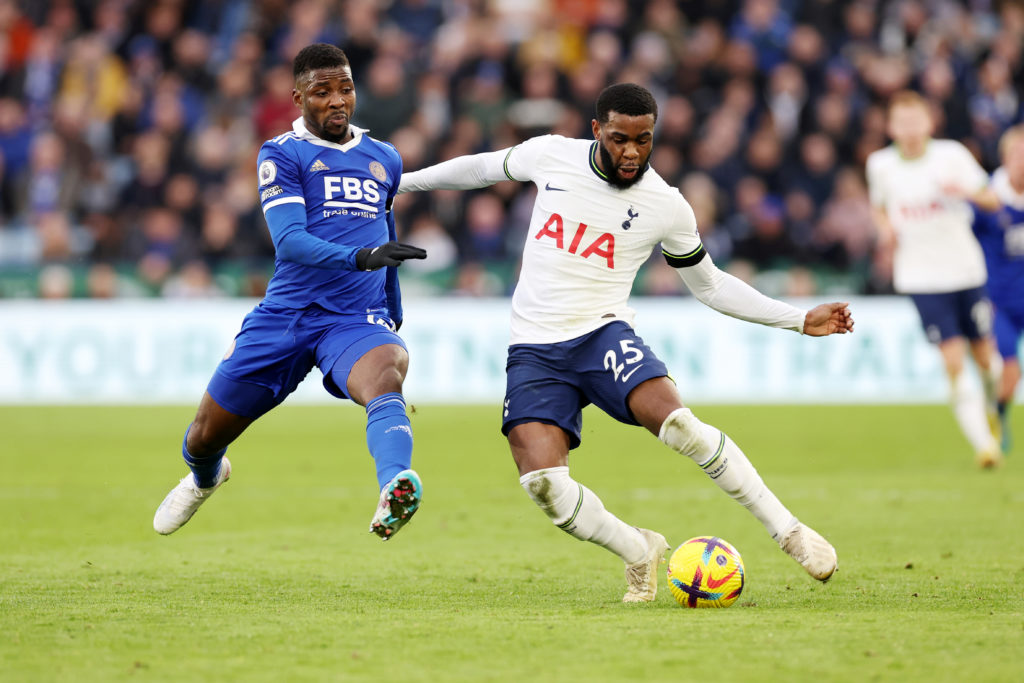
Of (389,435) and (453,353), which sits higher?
(389,435)

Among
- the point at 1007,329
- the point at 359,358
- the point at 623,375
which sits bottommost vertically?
the point at 359,358

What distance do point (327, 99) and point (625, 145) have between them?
147 centimetres

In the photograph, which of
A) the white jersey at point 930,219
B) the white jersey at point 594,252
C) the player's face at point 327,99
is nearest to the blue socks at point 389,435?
the white jersey at point 594,252

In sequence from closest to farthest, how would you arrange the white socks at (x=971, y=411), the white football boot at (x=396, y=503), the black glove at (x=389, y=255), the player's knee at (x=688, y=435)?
the white football boot at (x=396, y=503)
the black glove at (x=389, y=255)
the player's knee at (x=688, y=435)
the white socks at (x=971, y=411)

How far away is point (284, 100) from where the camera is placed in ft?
63.6

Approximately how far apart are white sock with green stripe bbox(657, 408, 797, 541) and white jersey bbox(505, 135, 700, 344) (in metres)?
0.70

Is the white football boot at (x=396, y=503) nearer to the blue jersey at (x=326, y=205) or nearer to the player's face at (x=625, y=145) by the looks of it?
the blue jersey at (x=326, y=205)

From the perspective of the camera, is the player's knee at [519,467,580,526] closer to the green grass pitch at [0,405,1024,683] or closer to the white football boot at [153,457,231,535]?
the green grass pitch at [0,405,1024,683]

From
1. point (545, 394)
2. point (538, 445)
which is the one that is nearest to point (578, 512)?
point (538, 445)

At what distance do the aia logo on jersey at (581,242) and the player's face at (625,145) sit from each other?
0.26 metres

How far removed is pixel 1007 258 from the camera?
12.9 meters

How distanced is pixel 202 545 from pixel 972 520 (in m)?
4.80

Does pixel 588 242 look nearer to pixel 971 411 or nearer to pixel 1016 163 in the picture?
pixel 971 411

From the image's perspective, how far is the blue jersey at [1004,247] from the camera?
41.8 feet
